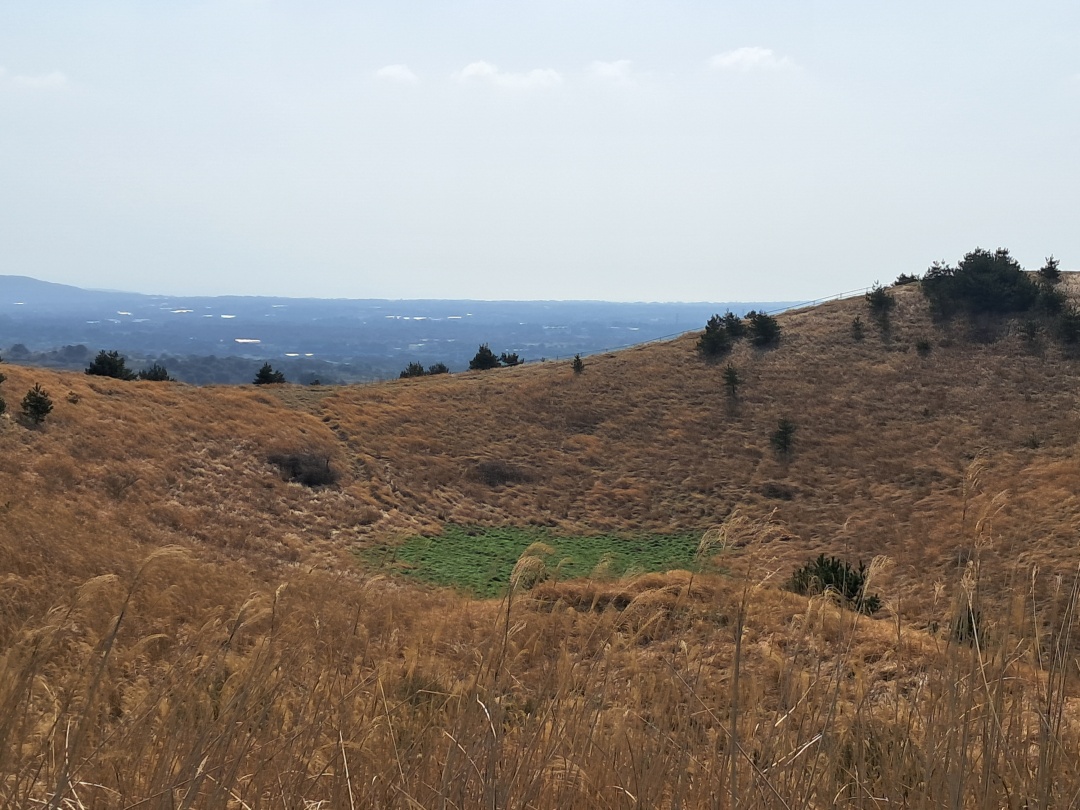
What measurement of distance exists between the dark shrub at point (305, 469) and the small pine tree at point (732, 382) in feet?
66.1

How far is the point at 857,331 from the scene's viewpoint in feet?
139

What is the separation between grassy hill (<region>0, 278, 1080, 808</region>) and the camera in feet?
9.57

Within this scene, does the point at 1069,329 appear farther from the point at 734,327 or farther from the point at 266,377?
the point at 266,377

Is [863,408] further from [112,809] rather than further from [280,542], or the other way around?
[112,809]

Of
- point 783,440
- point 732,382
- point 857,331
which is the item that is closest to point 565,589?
point 783,440

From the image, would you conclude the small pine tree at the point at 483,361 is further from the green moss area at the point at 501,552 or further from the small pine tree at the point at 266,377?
the green moss area at the point at 501,552

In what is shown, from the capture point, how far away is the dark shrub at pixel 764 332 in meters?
42.2

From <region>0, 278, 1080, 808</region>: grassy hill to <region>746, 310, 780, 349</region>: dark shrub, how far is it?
1131 mm

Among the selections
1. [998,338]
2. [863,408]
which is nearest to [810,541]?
[863,408]

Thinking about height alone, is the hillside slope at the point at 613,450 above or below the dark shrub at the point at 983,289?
below

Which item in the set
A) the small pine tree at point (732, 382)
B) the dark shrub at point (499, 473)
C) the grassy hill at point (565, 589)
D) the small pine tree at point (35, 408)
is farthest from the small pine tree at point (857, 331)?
the small pine tree at point (35, 408)

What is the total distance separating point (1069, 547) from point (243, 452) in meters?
24.5

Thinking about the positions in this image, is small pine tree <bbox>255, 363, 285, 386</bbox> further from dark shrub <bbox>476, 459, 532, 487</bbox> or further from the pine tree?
the pine tree

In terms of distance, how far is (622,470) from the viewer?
30609 millimetres
